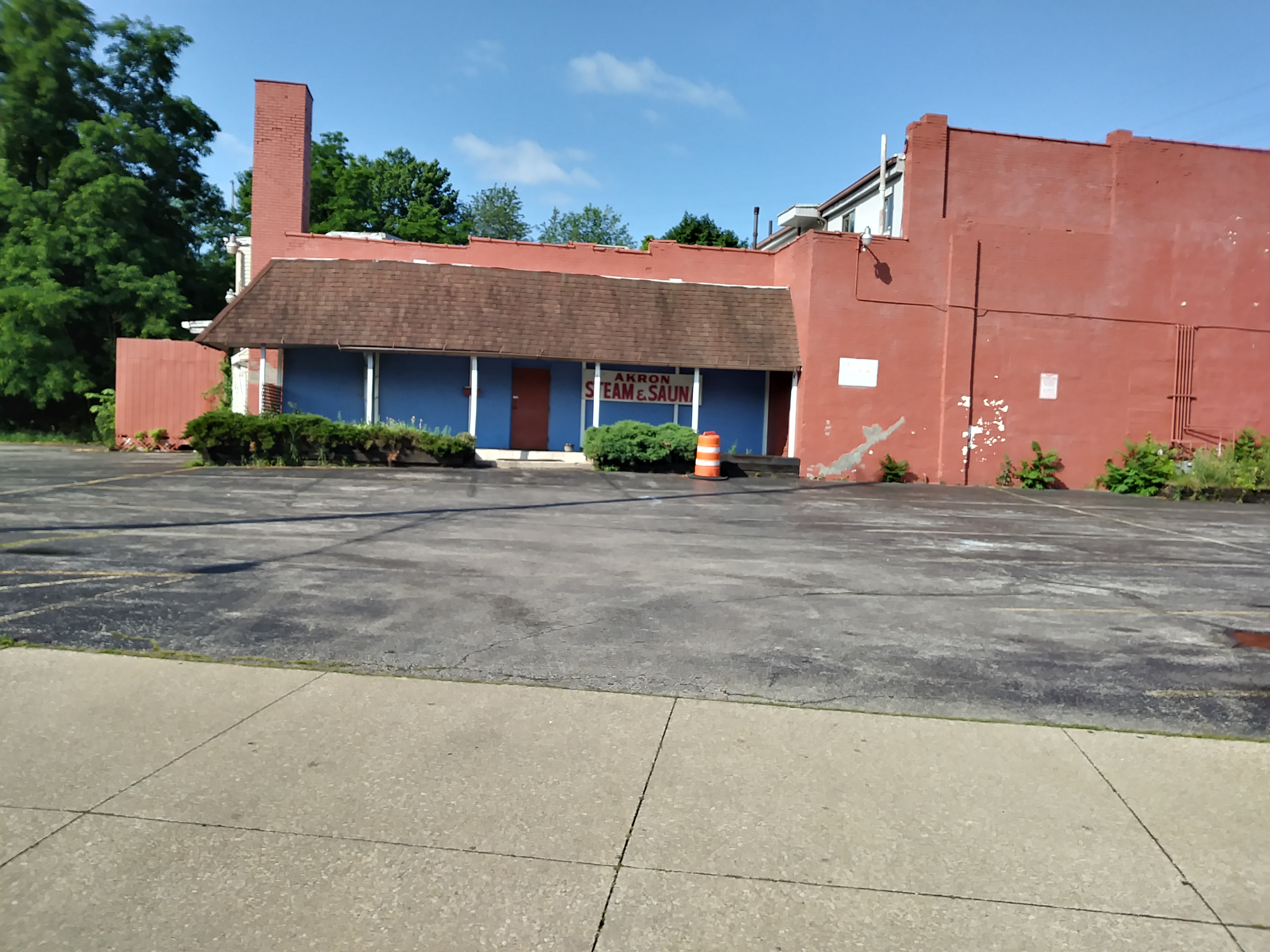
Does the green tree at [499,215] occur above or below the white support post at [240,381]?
Result: above

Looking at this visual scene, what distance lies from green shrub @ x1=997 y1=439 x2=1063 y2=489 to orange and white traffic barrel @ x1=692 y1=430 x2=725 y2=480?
726 centimetres

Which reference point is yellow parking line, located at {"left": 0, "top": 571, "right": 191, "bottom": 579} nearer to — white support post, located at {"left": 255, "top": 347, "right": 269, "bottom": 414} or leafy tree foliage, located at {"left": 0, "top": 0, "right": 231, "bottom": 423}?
white support post, located at {"left": 255, "top": 347, "right": 269, "bottom": 414}

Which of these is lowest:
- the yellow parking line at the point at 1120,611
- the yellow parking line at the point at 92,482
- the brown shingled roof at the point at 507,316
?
the yellow parking line at the point at 1120,611

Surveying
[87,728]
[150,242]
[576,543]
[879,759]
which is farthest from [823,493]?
[150,242]

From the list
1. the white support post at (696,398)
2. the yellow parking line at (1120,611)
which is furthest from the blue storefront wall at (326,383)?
the yellow parking line at (1120,611)

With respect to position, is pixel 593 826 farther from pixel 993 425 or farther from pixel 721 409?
pixel 721 409

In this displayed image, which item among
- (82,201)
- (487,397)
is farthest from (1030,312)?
(82,201)

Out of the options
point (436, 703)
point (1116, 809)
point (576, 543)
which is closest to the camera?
point (1116, 809)

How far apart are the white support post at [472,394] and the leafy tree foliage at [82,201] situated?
15.2m

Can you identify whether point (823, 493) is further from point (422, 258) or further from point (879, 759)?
point (879, 759)

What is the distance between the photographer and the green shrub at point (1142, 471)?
68.8 ft

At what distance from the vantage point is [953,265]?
21172 millimetres

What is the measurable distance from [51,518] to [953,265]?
61.6ft

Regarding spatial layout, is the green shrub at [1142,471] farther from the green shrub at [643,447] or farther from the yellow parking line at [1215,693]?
the yellow parking line at [1215,693]
